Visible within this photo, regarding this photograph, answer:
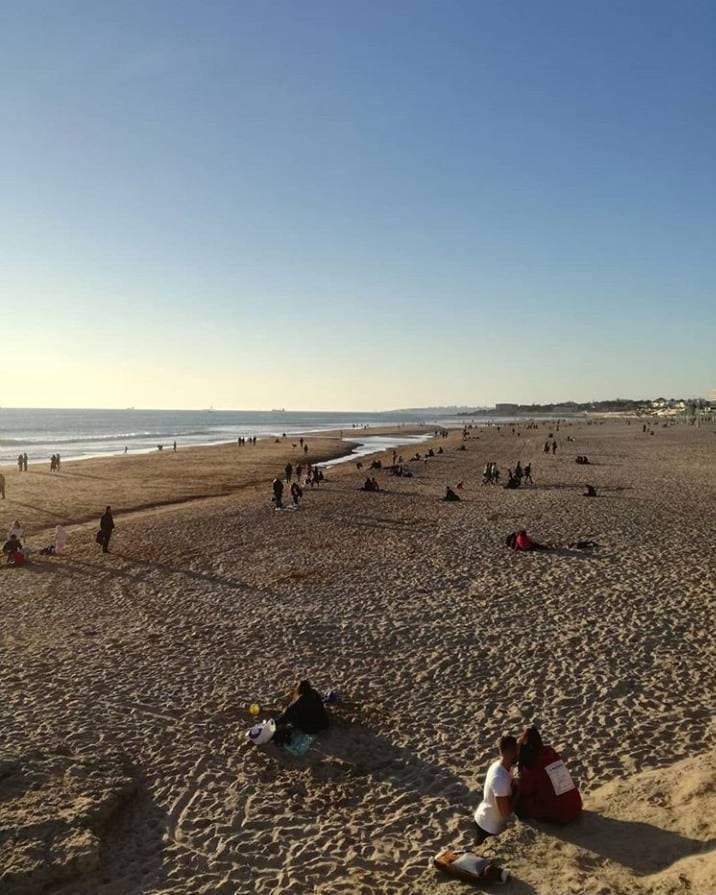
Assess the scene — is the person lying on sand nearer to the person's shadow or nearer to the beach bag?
the beach bag

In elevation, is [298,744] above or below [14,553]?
below

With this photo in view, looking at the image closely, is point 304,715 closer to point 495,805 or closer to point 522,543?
point 495,805

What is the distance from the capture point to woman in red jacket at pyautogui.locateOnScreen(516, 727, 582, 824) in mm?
6641

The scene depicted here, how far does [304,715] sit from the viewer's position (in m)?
8.93

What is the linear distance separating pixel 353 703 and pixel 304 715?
1108 mm

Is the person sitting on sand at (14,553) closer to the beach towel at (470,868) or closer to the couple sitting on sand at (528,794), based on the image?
the couple sitting on sand at (528,794)

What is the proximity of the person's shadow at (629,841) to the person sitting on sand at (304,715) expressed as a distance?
10.8 feet

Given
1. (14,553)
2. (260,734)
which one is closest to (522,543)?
(260,734)

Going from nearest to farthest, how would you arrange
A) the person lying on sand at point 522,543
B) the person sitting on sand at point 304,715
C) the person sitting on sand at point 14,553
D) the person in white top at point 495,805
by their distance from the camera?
the person in white top at point 495,805 < the person sitting on sand at point 304,715 < the person lying on sand at point 522,543 < the person sitting on sand at point 14,553

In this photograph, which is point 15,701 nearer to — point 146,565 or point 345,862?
point 345,862

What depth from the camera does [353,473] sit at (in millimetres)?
42406

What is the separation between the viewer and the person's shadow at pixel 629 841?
5.88 m

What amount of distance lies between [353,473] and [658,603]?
97.1ft

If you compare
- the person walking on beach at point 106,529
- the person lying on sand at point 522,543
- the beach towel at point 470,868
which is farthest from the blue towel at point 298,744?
the person walking on beach at point 106,529
